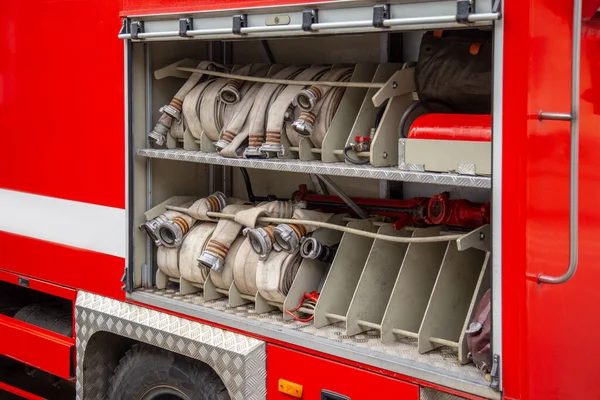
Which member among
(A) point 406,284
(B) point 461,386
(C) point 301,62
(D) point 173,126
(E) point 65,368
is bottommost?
(E) point 65,368

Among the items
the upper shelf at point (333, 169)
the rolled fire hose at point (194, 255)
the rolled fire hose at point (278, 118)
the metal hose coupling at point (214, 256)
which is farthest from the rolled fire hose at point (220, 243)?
the rolled fire hose at point (278, 118)

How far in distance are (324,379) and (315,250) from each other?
1.95 feet

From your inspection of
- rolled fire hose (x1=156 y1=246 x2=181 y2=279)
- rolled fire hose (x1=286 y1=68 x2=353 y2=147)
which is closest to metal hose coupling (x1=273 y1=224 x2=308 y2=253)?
rolled fire hose (x1=286 y1=68 x2=353 y2=147)

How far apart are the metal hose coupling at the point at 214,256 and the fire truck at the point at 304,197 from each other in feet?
0.05

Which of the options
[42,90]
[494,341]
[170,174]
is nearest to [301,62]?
[170,174]

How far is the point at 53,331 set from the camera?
189 inches

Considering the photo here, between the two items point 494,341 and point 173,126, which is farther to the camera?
point 173,126

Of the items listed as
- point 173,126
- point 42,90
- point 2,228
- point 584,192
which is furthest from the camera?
point 2,228

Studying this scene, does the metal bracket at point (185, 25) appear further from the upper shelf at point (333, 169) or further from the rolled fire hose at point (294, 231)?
the rolled fire hose at point (294, 231)

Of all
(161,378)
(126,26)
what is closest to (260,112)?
(126,26)

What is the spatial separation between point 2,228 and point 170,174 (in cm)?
125

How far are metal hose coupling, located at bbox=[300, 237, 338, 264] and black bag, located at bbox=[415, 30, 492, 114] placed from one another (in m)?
0.81

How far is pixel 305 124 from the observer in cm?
376

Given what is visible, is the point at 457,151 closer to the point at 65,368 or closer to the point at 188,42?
the point at 188,42
